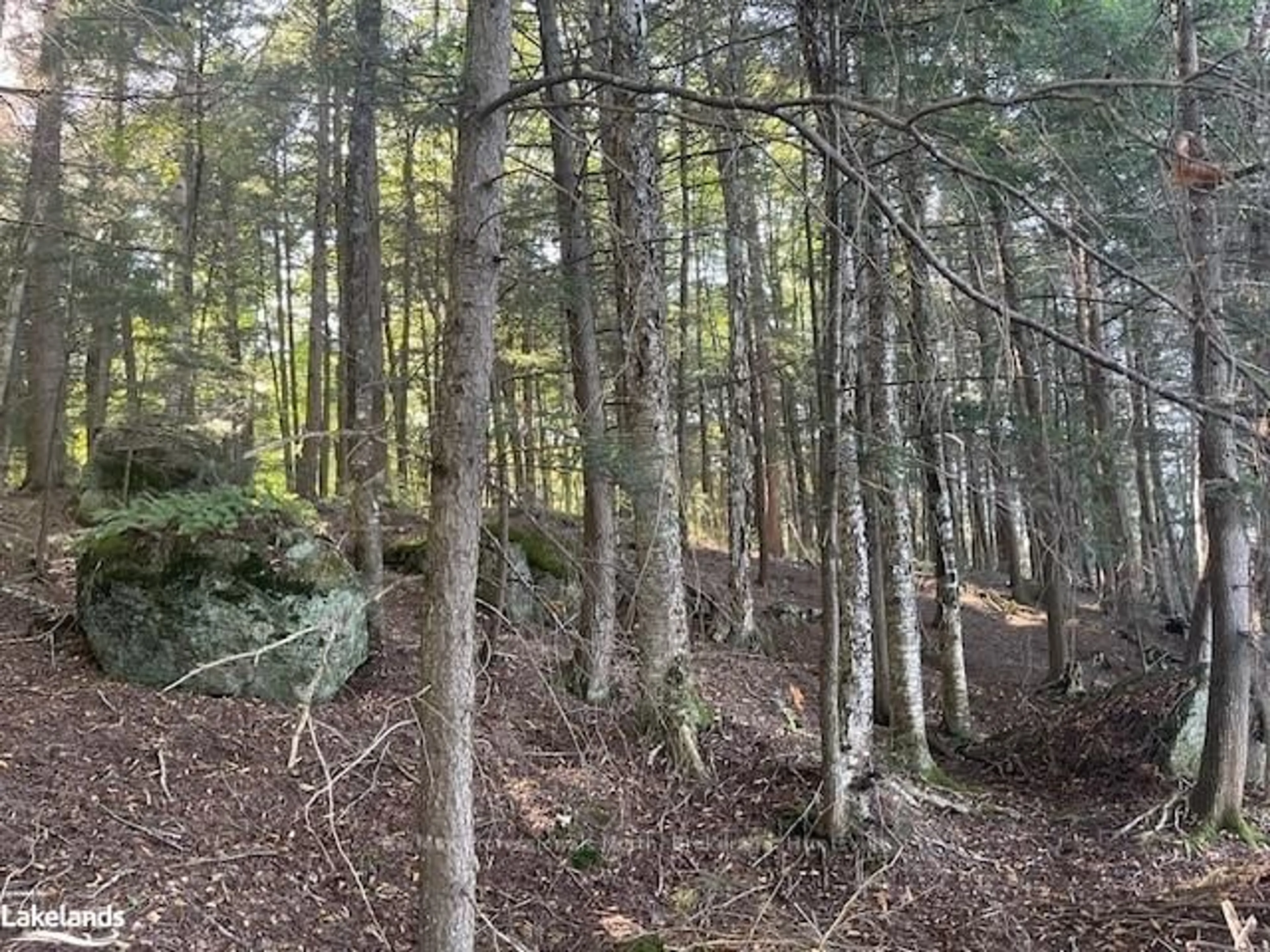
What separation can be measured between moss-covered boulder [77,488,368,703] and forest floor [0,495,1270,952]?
0.22 meters

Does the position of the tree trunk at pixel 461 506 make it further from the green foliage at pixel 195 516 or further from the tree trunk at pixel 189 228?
the tree trunk at pixel 189 228

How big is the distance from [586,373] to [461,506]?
454 centimetres

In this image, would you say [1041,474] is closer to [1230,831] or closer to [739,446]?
[1230,831]

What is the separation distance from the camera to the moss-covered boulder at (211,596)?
6.31 metres

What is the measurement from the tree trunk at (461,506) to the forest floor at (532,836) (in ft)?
0.79

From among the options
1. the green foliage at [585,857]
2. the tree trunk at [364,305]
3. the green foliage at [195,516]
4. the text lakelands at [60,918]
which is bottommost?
the green foliage at [585,857]

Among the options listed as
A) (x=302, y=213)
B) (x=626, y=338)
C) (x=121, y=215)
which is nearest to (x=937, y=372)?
(x=626, y=338)

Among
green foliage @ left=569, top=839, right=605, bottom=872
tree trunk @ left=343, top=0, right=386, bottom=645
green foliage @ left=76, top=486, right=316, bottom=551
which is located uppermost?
tree trunk @ left=343, top=0, right=386, bottom=645

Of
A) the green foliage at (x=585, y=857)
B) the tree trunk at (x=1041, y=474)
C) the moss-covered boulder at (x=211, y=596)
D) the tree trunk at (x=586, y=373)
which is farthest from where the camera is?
the tree trunk at (x=586, y=373)

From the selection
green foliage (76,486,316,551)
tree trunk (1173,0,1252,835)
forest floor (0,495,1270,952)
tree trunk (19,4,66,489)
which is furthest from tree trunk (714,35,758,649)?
tree trunk (19,4,66,489)

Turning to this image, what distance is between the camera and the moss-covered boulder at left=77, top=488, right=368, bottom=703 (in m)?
6.31

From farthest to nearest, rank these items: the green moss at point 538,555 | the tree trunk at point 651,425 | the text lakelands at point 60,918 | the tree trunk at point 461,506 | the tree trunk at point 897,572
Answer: the green moss at point 538,555 < the tree trunk at point 897,572 < the tree trunk at point 651,425 < the text lakelands at point 60,918 < the tree trunk at point 461,506

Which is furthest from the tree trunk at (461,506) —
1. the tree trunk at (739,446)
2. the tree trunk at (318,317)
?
the tree trunk at (318,317)

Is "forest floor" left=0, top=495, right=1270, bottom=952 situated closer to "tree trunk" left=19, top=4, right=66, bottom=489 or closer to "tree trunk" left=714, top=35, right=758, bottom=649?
"tree trunk" left=19, top=4, right=66, bottom=489
